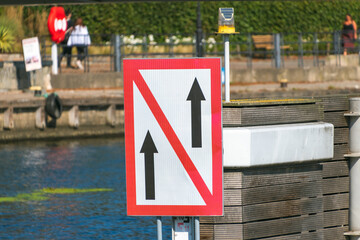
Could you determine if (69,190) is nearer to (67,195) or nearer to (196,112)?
(67,195)

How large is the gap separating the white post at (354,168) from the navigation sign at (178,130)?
7.00 feet

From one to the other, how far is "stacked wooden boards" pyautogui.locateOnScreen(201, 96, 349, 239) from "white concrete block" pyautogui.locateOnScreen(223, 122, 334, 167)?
0.07 metres

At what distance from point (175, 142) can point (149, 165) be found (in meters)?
0.18

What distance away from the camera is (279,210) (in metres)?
5.62

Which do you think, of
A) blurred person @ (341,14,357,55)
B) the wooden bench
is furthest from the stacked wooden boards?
the wooden bench

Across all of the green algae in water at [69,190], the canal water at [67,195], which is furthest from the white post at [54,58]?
the green algae in water at [69,190]

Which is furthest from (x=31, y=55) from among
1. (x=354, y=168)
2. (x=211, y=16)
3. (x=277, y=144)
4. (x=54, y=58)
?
(x=277, y=144)

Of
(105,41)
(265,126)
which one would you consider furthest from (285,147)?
(105,41)

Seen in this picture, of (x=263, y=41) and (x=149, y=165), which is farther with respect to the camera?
(x=263, y=41)

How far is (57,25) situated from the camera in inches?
1069

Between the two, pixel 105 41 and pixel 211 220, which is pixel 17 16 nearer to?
pixel 105 41

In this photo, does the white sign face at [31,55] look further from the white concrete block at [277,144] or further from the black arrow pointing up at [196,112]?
the black arrow pointing up at [196,112]

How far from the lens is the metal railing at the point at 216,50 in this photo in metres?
28.0

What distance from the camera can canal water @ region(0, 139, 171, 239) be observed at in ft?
40.3
